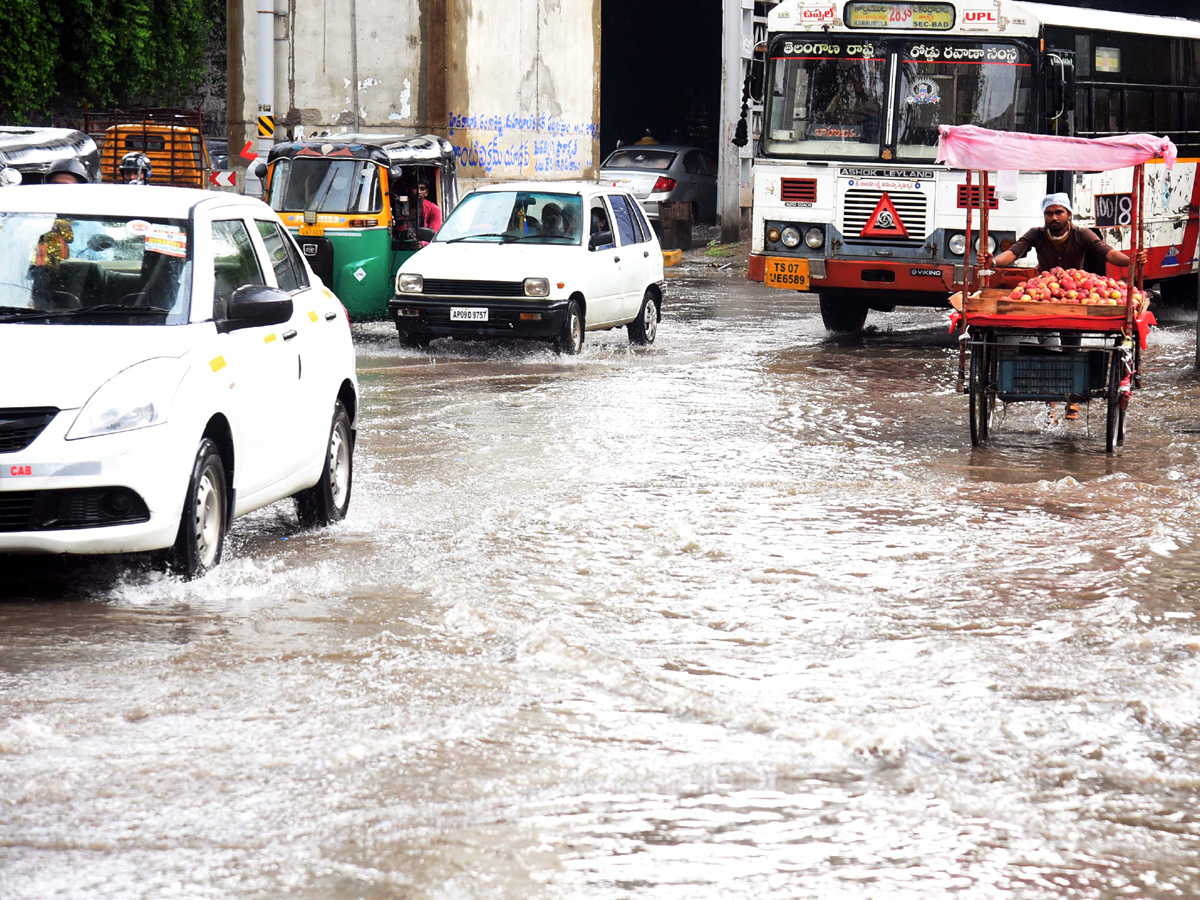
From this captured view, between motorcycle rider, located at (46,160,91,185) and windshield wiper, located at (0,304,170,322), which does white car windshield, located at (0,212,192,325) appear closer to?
windshield wiper, located at (0,304,170,322)

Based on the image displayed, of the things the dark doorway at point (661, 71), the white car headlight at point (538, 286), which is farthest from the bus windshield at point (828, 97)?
the dark doorway at point (661, 71)

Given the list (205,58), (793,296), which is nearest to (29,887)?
(793,296)

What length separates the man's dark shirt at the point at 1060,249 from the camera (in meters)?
12.5

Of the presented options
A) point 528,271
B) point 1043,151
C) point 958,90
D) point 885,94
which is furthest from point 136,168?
point 1043,151

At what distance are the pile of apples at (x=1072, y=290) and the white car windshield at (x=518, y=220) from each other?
656 cm

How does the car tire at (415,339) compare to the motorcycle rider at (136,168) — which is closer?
the car tire at (415,339)

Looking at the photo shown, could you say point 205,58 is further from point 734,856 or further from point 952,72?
point 734,856

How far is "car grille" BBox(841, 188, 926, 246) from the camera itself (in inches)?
712

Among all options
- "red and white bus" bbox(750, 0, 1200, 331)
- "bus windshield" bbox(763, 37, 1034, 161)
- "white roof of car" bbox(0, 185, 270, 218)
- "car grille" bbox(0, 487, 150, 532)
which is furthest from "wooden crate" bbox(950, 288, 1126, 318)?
"bus windshield" bbox(763, 37, 1034, 161)

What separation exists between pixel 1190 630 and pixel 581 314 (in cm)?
1093

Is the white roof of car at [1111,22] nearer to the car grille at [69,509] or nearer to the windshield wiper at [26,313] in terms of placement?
the windshield wiper at [26,313]

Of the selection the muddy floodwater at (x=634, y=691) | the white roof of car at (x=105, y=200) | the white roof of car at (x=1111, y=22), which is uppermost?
the white roof of car at (x=1111, y=22)

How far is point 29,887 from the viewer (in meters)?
4.12

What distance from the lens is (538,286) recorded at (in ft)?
55.2
